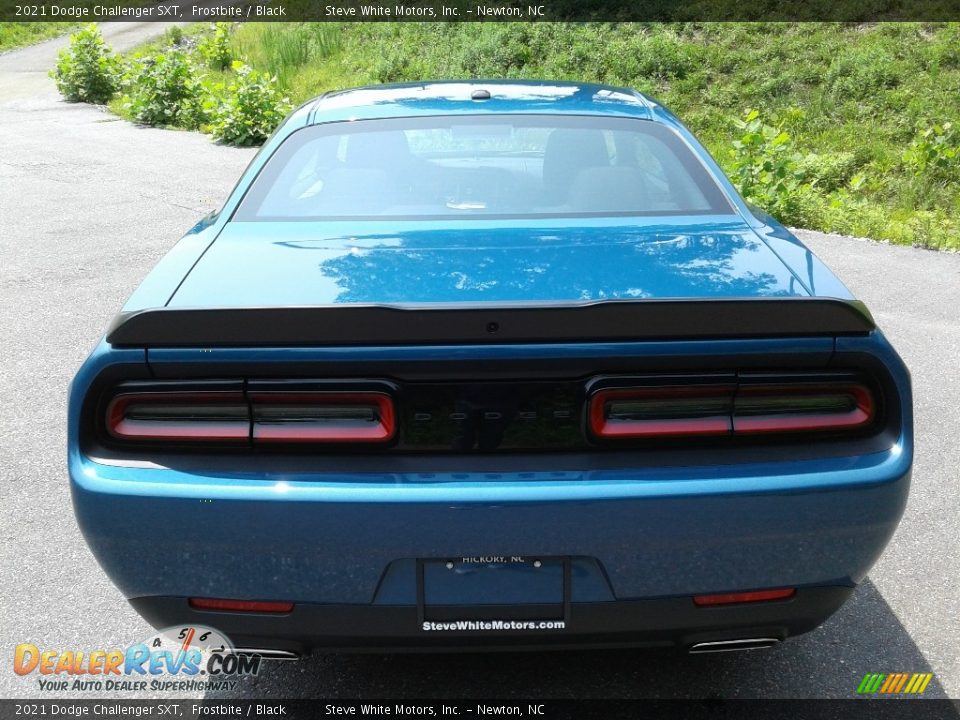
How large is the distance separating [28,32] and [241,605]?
126ft

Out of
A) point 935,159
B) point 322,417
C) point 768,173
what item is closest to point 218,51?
point 768,173

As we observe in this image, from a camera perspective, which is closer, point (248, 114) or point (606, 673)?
point (606, 673)

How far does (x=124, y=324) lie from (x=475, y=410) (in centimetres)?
77

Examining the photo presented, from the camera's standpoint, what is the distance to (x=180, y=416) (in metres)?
2.18

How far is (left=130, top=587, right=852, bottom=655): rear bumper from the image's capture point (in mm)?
2156

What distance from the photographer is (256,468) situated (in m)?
2.13

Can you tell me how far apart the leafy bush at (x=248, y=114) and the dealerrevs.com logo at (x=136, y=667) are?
39.6 feet

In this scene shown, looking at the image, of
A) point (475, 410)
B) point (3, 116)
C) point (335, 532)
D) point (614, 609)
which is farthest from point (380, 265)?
point (3, 116)

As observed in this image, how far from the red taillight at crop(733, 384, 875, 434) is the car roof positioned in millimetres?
1600

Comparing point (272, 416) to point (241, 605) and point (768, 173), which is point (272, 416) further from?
point (768, 173)

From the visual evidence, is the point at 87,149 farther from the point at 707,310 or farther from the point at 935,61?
the point at 707,310

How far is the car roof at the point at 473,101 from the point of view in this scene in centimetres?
352

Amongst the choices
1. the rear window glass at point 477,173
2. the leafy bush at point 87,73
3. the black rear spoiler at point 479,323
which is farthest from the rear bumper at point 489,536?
the leafy bush at point 87,73

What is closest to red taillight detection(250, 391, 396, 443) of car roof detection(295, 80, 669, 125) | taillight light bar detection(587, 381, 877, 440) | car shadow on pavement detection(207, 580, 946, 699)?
taillight light bar detection(587, 381, 877, 440)
